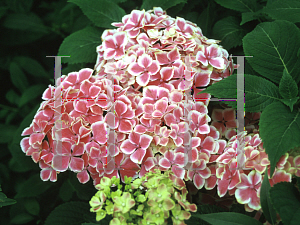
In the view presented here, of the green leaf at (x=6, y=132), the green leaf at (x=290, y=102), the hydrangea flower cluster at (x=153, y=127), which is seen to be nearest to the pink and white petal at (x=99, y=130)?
the hydrangea flower cluster at (x=153, y=127)

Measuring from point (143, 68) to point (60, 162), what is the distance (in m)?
0.32

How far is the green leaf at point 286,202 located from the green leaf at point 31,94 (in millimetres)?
978

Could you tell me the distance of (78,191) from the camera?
900 mm

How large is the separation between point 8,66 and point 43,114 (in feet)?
2.18

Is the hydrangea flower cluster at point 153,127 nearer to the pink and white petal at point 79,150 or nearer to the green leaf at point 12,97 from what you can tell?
the pink and white petal at point 79,150

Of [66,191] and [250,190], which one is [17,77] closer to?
[66,191]

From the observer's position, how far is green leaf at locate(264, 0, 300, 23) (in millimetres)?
902

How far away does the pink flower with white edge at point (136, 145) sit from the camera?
0.74 meters

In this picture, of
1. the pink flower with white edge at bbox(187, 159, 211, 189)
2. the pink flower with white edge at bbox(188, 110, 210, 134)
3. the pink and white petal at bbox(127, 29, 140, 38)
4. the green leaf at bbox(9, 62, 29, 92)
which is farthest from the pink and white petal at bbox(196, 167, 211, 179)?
the green leaf at bbox(9, 62, 29, 92)

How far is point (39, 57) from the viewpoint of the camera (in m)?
1.44

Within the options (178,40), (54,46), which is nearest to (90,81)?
(178,40)

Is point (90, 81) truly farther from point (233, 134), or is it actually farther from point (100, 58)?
point (233, 134)

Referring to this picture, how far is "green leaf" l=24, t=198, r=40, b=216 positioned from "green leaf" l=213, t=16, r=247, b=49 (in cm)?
81

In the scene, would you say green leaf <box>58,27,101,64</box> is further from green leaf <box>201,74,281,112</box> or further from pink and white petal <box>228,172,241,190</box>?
pink and white petal <box>228,172,241,190</box>
